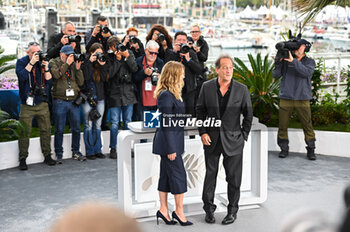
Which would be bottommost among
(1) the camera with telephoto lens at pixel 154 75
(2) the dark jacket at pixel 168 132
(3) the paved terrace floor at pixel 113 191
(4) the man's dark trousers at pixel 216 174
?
(3) the paved terrace floor at pixel 113 191

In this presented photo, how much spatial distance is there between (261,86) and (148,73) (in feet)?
7.24

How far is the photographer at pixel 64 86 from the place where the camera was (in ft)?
23.0

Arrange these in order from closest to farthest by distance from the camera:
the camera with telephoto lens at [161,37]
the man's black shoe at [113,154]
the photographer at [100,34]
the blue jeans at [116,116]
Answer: the camera with telephoto lens at [161,37], the blue jeans at [116,116], the man's black shoe at [113,154], the photographer at [100,34]

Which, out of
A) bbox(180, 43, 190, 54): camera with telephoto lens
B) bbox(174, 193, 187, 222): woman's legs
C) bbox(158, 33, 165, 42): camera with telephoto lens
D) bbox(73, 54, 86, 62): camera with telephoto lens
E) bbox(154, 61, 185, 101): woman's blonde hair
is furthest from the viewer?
bbox(158, 33, 165, 42): camera with telephoto lens

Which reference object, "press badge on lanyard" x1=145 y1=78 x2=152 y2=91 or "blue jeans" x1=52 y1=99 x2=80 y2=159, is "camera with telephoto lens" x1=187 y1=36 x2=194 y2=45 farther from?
"blue jeans" x1=52 y1=99 x2=80 y2=159

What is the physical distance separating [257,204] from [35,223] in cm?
227

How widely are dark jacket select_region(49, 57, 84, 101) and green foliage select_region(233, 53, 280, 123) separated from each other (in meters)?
2.65

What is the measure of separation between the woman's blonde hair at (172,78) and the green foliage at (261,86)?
3.56 meters

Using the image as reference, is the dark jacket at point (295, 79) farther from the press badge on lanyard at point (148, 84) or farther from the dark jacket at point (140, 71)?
the press badge on lanyard at point (148, 84)

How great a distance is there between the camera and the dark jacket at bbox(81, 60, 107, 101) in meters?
7.21

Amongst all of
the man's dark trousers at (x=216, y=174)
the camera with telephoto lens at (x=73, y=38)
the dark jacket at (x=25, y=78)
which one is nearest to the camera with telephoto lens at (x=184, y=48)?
the camera with telephoto lens at (x=73, y=38)

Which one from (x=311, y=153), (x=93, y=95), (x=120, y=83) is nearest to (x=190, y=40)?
(x=120, y=83)

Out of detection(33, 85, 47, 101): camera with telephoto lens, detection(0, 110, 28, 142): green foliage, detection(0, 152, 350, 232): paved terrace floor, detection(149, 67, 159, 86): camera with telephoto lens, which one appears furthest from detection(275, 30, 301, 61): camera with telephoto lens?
detection(0, 110, 28, 142): green foliage

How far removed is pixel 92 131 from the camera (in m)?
7.55
